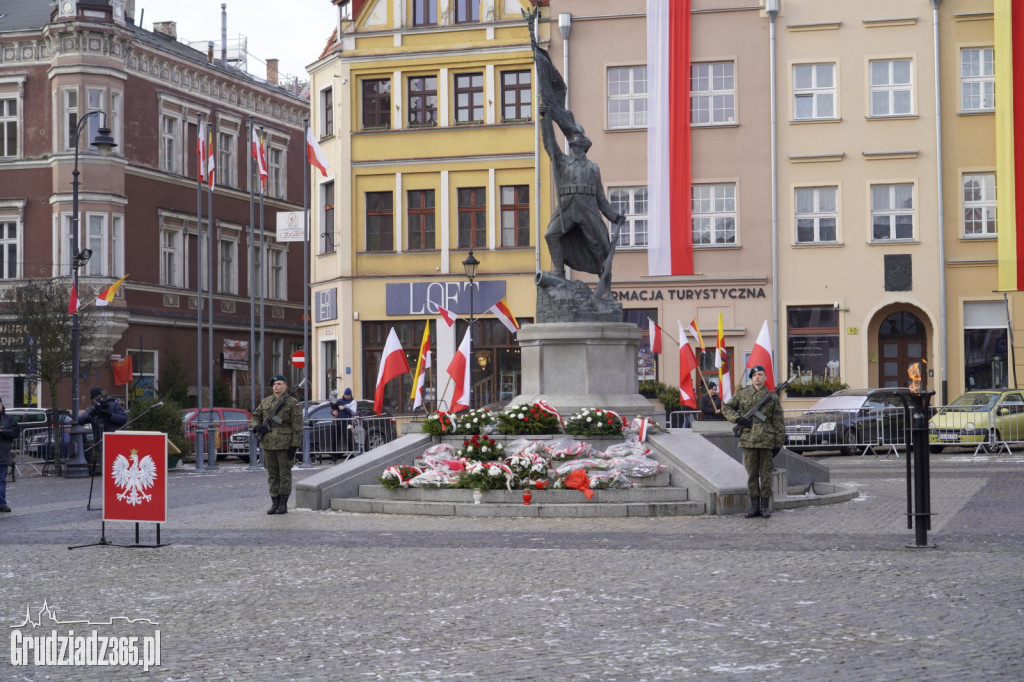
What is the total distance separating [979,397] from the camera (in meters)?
32.8

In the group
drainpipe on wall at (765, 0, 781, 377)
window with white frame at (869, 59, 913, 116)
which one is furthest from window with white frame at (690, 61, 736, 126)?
window with white frame at (869, 59, 913, 116)

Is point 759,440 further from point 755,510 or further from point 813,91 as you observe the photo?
point 813,91

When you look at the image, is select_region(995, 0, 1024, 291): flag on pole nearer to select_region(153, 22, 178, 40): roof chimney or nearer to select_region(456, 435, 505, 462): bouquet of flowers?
select_region(456, 435, 505, 462): bouquet of flowers

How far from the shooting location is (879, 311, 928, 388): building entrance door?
40844 millimetres

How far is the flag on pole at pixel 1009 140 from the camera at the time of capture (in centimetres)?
3978

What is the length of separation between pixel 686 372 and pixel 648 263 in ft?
45.4

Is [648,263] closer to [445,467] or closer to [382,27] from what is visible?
[382,27]

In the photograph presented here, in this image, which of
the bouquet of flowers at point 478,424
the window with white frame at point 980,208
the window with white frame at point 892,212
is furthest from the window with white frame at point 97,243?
the bouquet of flowers at point 478,424

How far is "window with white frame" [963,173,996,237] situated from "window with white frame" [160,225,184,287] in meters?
26.8

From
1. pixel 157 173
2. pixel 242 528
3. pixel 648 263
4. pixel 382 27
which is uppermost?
pixel 382 27

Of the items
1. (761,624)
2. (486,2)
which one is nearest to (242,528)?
(761,624)

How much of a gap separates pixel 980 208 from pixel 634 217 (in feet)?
31.6

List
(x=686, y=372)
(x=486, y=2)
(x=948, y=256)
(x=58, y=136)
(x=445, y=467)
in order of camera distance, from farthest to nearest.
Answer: (x=58, y=136), (x=486, y=2), (x=948, y=256), (x=686, y=372), (x=445, y=467)

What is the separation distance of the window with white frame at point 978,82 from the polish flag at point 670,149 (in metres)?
7.68
